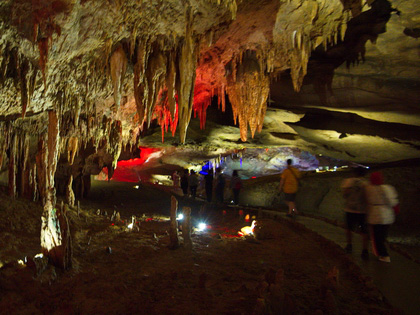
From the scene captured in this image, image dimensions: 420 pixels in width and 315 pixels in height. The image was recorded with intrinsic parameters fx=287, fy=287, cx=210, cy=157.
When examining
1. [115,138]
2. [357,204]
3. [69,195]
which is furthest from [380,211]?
[69,195]

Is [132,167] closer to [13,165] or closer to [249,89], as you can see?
[13,165]

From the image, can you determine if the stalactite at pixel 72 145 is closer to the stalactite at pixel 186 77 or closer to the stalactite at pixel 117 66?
the stalactite at pixel 117 66

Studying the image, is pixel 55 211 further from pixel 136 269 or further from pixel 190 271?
pixel 190 271

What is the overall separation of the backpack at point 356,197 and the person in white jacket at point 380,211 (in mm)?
227

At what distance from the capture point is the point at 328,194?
11625mm

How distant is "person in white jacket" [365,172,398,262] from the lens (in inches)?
146

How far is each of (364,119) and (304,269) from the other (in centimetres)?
734

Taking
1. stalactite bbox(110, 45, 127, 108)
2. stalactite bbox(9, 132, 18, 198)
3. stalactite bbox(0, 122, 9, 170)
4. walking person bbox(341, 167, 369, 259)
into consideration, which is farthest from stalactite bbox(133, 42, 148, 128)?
walking person bbox(341, 167, 369, 259)

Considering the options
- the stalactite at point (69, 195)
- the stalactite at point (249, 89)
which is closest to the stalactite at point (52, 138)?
the stalactite at point (69, 195)

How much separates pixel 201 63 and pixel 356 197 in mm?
5218

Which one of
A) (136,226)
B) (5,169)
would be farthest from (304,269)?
(5,169)

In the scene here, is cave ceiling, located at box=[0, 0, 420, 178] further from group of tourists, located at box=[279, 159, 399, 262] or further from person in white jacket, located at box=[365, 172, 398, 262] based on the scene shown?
person in white jacket, located at box=[365, 172, 398, 262]

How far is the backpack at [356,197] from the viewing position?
4.08m

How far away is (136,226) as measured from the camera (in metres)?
7.82
